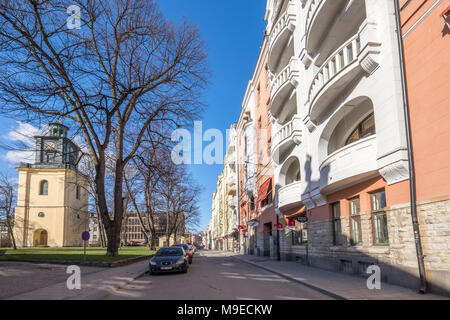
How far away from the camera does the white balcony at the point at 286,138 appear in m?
22.1

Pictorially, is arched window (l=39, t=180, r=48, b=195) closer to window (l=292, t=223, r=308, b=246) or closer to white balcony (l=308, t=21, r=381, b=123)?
window (l=292, t=223, r=308, b=246)

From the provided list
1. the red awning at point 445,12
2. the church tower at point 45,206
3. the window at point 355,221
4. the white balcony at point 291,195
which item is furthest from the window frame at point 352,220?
the church tower at point 45,206

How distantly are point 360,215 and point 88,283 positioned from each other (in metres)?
10.3

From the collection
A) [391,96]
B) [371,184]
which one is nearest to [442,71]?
[391,96]

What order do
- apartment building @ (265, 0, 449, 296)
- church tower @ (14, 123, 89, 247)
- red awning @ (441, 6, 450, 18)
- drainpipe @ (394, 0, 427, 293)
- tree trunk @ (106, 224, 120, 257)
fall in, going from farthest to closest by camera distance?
1. church tower @ (14, 123, 89, 247)
2. tree trunk @ (106, 224, 120, 257)
3. apartment building @ (265, 0, 449, 296)
4. drainpipe @ (394, 0, 427, 293)
5. red awning @ (441, 6, 450, 18)

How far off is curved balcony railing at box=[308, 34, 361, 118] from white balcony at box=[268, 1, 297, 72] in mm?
7544

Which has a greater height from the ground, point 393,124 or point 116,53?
point 116,53

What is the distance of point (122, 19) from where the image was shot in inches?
861

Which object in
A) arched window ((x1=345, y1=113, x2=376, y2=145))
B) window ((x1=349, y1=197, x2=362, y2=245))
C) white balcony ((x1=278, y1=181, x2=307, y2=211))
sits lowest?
window ((x1=349, y1=197, x2=362, y2=245))

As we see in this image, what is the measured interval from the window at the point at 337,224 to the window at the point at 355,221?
132 centimetres

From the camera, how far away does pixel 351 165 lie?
14211 mm

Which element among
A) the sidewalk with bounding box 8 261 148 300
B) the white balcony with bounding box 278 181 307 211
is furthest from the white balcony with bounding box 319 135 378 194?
the sidewalk with bounding box 8 261 148 300

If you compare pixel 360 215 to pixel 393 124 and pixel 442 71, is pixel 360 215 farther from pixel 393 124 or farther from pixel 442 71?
pixel 442 71

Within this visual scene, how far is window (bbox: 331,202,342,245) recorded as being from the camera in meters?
17.3
